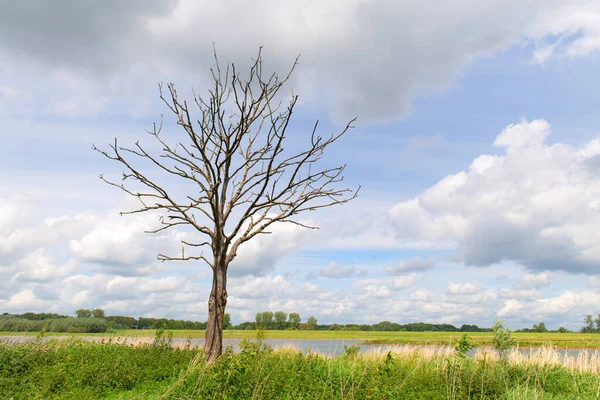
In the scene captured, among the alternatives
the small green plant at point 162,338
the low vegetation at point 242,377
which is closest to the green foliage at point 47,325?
the low vegetation at point 242,377

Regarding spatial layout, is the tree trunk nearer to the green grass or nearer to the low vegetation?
the low vegetation

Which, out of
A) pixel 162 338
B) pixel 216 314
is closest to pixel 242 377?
pixel 216 314

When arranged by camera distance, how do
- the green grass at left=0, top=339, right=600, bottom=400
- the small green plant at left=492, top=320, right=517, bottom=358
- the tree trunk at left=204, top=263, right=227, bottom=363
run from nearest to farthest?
1. the green grass at left=0, top=339, right=600, bottom=400
2. the tree trunk at left=204, top=263, right=227, bottom=363
3. the small green plant at left=492, top=320, right=517, bottom=358

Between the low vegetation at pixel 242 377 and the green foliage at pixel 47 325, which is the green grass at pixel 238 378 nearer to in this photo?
the low vegetation at pixel 242 377

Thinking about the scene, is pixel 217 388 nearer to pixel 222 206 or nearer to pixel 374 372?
pixel 374 372

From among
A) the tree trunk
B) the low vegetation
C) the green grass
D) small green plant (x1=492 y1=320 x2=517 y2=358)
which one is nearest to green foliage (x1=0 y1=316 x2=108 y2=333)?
the low vegetation

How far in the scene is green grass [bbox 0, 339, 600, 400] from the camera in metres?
7.31

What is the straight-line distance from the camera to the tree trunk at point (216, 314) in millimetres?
10617

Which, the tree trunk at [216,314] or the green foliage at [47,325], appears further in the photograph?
the green foliage at [47,325]

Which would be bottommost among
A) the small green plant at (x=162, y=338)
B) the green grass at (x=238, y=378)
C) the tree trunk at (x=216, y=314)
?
the green grass at (x=238, y=378)

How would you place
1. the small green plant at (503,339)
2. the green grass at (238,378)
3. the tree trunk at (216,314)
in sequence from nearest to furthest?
the green grass at (238,378) → the tree trunk at (216,314) → the small green plant at (503,339)

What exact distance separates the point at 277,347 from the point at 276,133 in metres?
8.34

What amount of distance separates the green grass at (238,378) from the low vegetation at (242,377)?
0.02 m

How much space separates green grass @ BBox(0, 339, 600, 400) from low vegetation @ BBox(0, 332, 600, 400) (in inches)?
0.8
